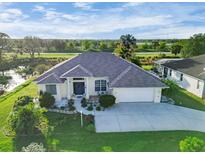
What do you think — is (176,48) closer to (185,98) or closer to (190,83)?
(190,83)

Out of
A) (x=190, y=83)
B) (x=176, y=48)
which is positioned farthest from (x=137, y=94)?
(x=176, y=48)

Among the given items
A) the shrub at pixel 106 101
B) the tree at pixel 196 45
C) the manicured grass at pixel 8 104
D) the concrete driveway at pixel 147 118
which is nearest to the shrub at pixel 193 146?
the concrete driveway at pixel 147 118

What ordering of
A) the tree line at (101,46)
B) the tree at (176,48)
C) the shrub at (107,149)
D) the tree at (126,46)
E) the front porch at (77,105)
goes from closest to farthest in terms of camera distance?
the shrub at (107,149) < the front porch at (77,105) < the tree line at (101,46) < the tree at (126,46) < the tree at (176,48)

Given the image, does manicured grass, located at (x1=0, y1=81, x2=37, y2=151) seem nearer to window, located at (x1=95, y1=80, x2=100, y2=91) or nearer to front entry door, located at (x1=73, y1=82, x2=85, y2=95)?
front entry door, located at (x1=73, y1=82, x2=85, y2=95)

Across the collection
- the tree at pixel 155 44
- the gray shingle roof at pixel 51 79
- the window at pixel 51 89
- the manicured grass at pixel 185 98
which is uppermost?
the tree at pixel 155 44

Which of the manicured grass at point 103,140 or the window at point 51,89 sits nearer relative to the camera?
the manicured grass at point 103,140

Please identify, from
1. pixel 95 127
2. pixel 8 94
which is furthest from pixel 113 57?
pixel 8 94

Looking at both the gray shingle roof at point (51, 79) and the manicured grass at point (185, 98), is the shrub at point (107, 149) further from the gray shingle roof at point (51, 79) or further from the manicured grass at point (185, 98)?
the manicured grass at point (185, 98)

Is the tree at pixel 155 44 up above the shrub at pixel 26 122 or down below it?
above
